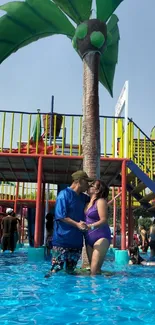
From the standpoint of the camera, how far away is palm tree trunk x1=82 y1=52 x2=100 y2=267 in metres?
7.18

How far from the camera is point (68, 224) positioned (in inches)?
187

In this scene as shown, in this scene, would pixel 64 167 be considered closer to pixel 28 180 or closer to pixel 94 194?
pixel 28 180

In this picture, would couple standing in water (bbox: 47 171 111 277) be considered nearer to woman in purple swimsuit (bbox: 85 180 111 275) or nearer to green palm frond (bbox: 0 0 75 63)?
woman in purple swimsuit (bbox: 85 180 111 275)

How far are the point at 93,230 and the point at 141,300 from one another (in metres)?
1.35

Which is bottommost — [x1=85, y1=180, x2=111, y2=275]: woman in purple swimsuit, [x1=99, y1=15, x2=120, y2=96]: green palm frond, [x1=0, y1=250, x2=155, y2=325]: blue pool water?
[x1=0, y1=250, x2=155, y2=325]: blue pool water

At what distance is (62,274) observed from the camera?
526 centimetres

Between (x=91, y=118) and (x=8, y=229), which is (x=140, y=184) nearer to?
(x=8, y=229)

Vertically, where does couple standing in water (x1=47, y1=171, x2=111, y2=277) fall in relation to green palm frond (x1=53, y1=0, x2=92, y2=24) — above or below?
below

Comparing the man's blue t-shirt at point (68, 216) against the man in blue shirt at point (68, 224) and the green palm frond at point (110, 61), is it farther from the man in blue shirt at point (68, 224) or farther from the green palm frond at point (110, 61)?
the green palm frond at point (110, 61)

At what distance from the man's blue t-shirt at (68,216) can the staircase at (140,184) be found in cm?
514

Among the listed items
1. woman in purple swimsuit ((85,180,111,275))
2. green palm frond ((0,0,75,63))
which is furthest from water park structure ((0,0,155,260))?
woman in purple swimsuit ((85,180,111,275))

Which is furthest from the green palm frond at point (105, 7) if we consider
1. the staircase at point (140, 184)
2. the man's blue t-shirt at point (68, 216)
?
the man's blue t-shirt at point (68, 216)

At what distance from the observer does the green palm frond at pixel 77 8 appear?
807 centimetres

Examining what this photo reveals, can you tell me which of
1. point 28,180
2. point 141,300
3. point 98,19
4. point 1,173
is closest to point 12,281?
point 141,300
